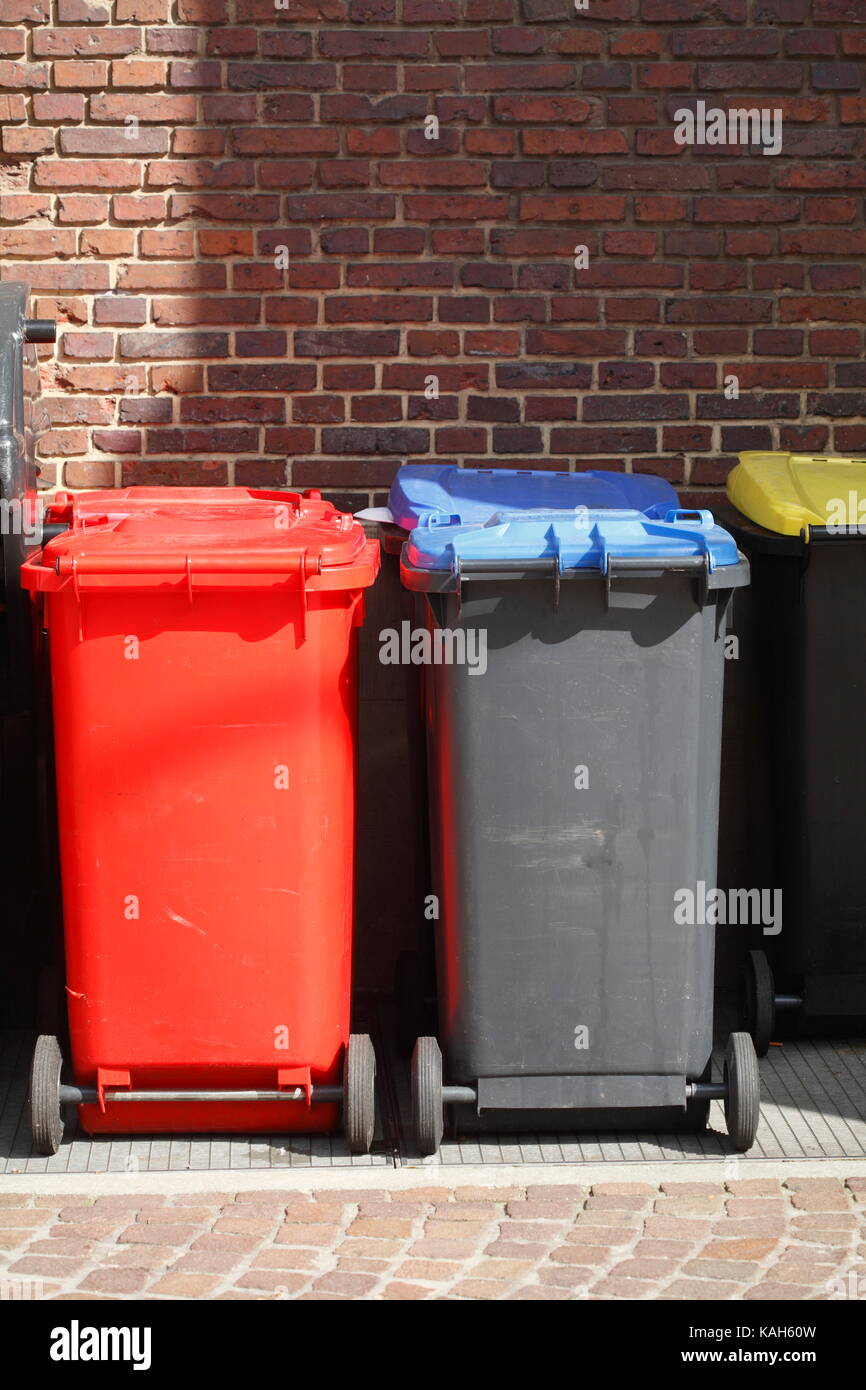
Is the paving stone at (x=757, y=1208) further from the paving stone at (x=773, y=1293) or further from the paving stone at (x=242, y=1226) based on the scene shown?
the paving stone at (x=242, y=1226)

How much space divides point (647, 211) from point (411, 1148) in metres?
2.96

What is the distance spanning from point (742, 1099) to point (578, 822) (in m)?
0.79

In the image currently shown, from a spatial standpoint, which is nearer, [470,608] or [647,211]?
[470,608]

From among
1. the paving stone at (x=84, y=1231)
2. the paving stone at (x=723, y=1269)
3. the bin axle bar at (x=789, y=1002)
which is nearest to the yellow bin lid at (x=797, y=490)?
the bin axle bar at (x=789, y=1002)

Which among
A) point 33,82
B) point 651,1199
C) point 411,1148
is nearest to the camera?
point 651,1199

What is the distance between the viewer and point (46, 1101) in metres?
3.83

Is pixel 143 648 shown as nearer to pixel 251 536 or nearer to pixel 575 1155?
pixel 251 536

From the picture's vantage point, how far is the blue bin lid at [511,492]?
4.39 meters

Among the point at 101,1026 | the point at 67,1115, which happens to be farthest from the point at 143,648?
the point at 67,1115

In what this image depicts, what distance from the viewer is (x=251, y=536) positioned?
12.6 ft

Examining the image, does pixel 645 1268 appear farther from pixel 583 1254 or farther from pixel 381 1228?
pixel 381 1228

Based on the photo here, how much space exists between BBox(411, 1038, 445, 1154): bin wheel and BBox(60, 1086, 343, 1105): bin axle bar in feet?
0.67

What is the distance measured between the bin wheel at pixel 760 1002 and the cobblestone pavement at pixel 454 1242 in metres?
0.72

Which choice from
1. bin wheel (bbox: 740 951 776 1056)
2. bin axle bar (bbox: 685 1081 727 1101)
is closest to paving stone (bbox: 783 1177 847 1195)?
bin axle bar (bbox: 685 1081 727 1101)
